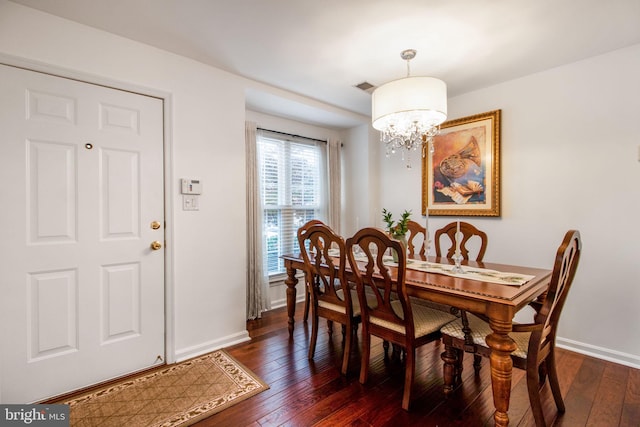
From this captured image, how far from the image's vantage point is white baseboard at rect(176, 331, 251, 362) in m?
2.38

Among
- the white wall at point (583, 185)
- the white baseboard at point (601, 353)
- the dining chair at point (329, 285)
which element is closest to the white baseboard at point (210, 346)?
the dining chair at point (329, 285)

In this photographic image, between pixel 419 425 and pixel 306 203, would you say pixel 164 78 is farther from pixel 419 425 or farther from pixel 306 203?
pixel 419 425

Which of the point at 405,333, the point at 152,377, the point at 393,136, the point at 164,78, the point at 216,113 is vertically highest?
the point at 164,78

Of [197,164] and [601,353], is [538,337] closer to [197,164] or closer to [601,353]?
[601,353]

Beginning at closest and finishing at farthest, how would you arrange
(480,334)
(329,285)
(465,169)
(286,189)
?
(480,334)
(329,285)
(465,169)
(286,189)

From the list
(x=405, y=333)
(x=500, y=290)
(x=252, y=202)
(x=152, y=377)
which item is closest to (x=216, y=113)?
(x=252, y=202)

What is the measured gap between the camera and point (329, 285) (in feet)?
7.48

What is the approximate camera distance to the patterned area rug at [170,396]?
5.60ft

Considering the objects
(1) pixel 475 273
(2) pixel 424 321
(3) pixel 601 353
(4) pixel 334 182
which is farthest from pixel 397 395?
(4) pixel 334 182

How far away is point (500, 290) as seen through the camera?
5.18ft

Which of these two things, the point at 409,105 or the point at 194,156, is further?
the point at 194,156

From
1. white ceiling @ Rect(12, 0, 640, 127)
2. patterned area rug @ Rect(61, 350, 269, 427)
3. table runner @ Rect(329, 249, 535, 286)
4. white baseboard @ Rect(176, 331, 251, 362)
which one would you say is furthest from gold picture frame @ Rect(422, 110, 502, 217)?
patterned area rug @ Rect(61, 350, 269, 427)

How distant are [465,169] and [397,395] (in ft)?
7.57

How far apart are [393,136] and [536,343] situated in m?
1.68
